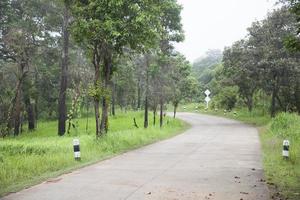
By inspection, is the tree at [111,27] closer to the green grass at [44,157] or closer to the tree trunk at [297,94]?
the green grass at [44,157]

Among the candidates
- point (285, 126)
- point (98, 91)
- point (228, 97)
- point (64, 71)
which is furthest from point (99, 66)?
point (228, 97)

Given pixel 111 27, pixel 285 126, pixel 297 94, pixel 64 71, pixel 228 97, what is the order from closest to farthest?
pixel 111 27
pixel 285 126
pixel 64 71
pixel 297 94
pixel 228 97

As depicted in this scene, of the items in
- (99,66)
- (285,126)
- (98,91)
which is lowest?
(285,126)

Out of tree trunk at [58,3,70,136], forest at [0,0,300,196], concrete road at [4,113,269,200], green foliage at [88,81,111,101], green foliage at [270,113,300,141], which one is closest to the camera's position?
concrete road at [4,113,269,200]

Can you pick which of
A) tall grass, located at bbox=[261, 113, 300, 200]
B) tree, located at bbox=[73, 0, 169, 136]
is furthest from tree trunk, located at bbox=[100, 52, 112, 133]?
tall grass, located at bbox=[261, 113, 300, 200]


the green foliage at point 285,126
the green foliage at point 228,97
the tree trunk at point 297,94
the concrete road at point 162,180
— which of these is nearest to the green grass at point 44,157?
the concrete road at point 162,180

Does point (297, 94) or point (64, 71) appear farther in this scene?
point (297, 94)

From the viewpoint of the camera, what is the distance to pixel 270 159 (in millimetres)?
14461

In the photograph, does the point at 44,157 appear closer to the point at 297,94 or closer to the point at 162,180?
the point at 162,180

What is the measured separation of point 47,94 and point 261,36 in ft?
83.1

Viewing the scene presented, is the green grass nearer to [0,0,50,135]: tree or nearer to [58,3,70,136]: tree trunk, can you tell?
[58,3,70,136]: tree trunk

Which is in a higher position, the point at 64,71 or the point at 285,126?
the point at 64,71

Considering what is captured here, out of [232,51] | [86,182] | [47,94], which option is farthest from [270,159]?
[47,94]

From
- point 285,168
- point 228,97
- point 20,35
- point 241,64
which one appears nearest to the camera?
point 285,168
